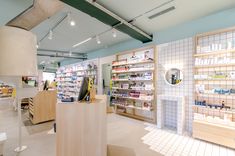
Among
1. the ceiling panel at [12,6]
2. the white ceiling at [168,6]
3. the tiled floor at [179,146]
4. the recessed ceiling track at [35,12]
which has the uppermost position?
the ceiling panel at [12,6]

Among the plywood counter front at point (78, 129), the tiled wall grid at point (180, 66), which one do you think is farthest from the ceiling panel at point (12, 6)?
the tiled wall grid at point (180, 66)

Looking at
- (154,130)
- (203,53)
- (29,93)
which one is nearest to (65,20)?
(29,93)

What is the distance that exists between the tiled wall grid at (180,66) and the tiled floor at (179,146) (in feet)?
2.42

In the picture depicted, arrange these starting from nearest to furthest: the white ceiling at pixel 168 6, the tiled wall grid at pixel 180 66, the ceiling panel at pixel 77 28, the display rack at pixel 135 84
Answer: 1. the white ceiling at pixel 168 6
2. the ceiling panel at pixel 77 28
3. the tiled wall grid at pixel 180 66
4. the display rack at pixel 135 84

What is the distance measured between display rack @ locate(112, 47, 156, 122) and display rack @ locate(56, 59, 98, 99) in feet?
7.25

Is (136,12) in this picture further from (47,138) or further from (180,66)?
(47,138)

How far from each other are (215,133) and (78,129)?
10.5 ft

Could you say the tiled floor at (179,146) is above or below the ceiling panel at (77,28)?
below

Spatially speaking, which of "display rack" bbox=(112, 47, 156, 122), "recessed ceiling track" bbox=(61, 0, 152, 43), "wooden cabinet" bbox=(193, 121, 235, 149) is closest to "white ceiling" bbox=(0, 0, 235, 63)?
"recessed ceiling track" bbox=(61, 0, 152, 43)

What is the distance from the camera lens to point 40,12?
2805 mm

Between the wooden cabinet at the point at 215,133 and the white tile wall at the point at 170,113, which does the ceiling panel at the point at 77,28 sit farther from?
the wooden cabinet at the point at 215,133

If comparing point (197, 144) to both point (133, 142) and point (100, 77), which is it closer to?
point (133, 142)

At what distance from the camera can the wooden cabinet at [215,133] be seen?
304 cm

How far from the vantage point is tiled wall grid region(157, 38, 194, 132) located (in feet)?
13.6
